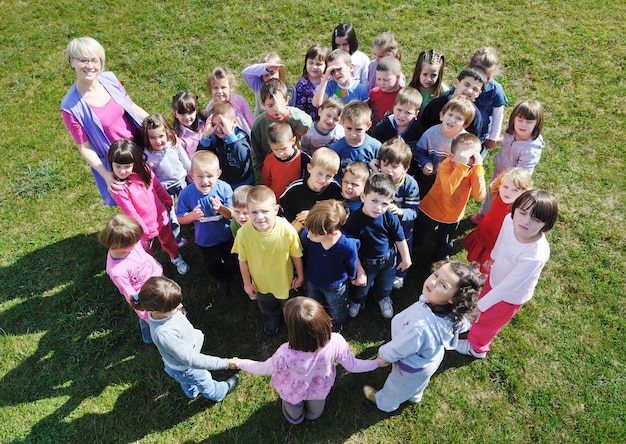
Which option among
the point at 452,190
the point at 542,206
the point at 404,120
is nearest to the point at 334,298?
the point at 452,190

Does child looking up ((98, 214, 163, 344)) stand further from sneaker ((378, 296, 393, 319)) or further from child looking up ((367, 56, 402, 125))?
child looking up ((367, 56, 402, 125))

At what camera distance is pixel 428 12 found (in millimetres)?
9352

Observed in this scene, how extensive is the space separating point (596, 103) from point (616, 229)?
2888mm

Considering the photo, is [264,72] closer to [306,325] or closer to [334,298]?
[334,298]

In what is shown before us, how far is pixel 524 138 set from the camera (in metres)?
4.98

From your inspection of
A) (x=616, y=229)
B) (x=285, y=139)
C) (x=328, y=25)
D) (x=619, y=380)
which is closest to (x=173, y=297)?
(x=285, y=139)

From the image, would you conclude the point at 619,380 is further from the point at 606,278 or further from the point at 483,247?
the point at 483,247

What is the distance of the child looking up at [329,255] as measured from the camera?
3695 mm

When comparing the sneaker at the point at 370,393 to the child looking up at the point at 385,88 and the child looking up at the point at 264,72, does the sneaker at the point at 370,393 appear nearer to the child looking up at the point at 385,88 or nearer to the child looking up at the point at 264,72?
the child looking up at the point at 385,88

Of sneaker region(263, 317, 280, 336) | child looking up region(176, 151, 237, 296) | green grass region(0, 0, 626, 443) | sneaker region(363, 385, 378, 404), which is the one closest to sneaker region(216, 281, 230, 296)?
green grass region(0, 0, 626, 443)

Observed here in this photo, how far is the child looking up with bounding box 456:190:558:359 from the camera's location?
3.49 meters

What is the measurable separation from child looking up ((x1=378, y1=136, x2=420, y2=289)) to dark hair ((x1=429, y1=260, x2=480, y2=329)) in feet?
3.49

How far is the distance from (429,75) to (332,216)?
282cm

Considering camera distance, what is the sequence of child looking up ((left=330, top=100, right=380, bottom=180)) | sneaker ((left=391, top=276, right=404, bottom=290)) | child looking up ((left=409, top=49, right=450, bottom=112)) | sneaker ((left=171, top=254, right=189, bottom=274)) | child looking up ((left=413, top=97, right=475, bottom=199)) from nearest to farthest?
1. child looking up ((left=330, top=100, right=380, bottom=180))
2. child looking up ((left=413, top=97, right=475, bottom=199))
3. sneaker ((left=391, top=276, right=404, bottom=290))
4. child looking up ((left=409, top=49, right=450, bottom=112))
5. sneaker ((left=171, top=254, right=189, bottom=274))
